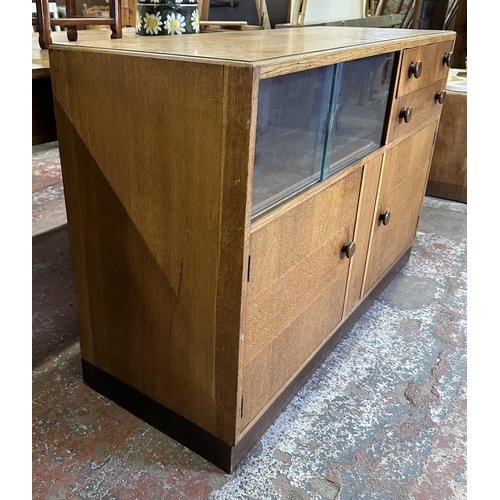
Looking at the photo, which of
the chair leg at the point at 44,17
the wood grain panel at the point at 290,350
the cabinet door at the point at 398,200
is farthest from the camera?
the cabinet door at the point at 398,200

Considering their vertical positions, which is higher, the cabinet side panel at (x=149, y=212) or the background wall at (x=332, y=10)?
the background wall at (x=332, y=10)

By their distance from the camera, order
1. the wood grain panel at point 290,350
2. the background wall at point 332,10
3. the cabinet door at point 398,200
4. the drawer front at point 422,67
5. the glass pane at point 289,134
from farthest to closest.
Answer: the background wall at point 332,10 → the cabinet door at point 398,200 → the drawer front at point 422,67 → the wood grain panel at point 290,350 → the glass pane at point 289,134

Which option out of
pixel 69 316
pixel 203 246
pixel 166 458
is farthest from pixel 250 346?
pixel 69 316

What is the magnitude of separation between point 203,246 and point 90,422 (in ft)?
2.07

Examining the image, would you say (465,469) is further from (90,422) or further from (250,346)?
(90,422)

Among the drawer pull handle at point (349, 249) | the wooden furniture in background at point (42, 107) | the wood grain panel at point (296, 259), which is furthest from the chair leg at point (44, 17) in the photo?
the drawer pull handle at point (349, 249)

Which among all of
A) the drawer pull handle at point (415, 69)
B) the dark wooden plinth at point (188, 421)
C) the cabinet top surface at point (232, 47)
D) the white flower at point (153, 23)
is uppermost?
the white flower at point (153, 23)

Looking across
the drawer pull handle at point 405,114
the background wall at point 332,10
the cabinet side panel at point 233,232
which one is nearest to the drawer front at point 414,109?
the drawer pull handle at point 405,114

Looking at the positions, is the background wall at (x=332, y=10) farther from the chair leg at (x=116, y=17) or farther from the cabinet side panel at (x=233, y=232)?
the cabinet side panel at (x=233, y=232)

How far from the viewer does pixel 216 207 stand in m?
0.91

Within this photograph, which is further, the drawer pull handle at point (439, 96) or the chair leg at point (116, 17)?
the drawer pull handle at point (439, 96)

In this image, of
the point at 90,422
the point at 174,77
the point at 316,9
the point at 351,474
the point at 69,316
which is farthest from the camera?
the point at 316,9

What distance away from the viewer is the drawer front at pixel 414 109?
1.48 metres

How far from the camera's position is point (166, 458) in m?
1.18
